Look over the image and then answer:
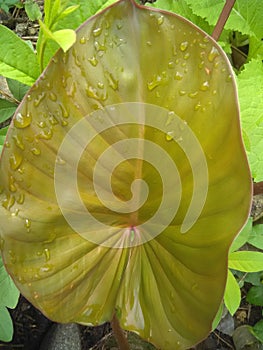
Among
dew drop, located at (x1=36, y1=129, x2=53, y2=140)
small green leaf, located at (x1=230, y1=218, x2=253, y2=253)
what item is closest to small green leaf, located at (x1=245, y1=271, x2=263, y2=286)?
small green leaf, located at (x1=230, y1=218, x2=253, y2=253)

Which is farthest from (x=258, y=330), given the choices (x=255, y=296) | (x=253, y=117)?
(x=253, y=117)

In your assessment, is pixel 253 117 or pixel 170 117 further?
pixel 253 117

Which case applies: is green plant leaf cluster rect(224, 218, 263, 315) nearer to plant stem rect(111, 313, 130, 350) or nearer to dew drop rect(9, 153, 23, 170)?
plant stem rect(111, 313, 130, 350)

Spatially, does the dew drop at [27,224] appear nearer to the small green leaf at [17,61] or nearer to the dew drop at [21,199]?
the dew drop at [21,199]

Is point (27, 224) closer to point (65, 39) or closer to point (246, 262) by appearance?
point (65, 39)

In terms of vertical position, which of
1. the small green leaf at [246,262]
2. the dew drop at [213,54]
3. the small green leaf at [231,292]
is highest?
the dew drop at [213,54]

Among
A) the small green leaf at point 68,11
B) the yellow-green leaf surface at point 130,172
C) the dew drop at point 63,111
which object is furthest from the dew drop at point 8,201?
the small green leaf at point 68,11

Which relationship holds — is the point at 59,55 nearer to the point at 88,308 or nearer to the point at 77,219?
the point at 77,219

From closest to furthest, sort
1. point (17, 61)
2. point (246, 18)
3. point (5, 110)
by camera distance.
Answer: point (17, 61), point (5, 110), point (246, 18)
